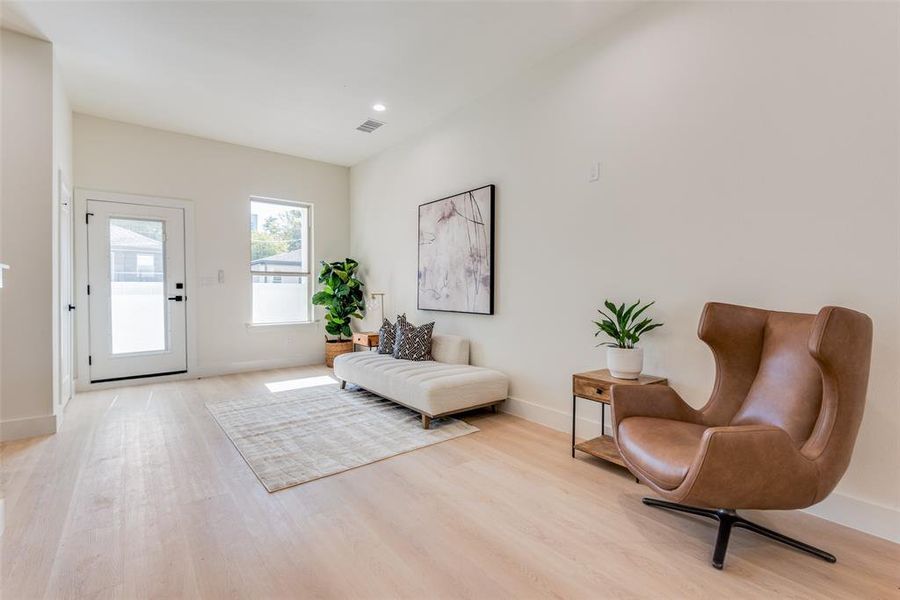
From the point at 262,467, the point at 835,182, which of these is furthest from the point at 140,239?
the point at 835,182

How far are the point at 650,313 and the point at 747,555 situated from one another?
4.57 ft

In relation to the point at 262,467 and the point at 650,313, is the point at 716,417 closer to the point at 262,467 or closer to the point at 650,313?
the point at 650,313

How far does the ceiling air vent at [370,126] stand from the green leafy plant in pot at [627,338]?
10.7 feet

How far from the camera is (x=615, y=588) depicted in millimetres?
1525

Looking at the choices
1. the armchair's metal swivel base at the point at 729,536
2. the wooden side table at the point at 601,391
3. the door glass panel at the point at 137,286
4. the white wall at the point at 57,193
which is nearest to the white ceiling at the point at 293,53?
the white wall at the point at 57,193

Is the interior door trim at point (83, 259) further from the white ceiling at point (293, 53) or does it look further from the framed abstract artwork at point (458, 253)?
the framed abstract artwork at point (458, 253)

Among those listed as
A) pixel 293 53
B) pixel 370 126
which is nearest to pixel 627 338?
pixel 293 53

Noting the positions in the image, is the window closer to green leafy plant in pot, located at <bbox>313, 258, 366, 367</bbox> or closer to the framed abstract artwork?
green leafy plant in pot, located at <bbox>313, 258, 366, 367</bbox>

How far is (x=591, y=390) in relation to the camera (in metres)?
2.60

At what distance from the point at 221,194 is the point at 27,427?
318 cm

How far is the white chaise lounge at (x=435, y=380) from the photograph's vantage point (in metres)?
3.27

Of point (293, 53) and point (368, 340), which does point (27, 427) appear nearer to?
point (368, 340)

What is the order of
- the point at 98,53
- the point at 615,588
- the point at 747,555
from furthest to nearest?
the point at 98,53 < the point at 747,555 < the point at 615,588

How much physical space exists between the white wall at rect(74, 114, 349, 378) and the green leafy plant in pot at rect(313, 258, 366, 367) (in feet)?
1.54
